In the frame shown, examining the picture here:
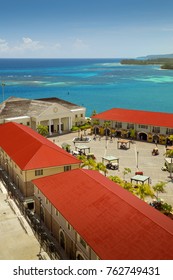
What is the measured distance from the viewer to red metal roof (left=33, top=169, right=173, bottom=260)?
84.7 ft

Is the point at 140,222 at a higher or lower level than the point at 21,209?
higher

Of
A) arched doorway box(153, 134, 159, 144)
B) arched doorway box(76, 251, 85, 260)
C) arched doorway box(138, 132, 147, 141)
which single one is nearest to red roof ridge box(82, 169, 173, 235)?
arched doorway box(76, 251, 85, 260)

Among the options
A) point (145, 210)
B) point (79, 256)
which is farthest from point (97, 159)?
point (79, 256)

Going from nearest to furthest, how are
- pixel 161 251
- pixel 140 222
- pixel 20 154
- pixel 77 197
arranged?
1. pixel 161 251
2. pixel 140 222
3. pixel 77 197
4. pixel 20 154

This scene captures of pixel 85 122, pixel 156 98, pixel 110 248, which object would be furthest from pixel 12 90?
pixel 110 248

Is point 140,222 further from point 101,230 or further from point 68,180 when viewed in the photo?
point 68,180

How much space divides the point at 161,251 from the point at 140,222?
3.65 meters

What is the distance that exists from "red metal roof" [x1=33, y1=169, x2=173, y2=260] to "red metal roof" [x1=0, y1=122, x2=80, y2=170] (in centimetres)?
768

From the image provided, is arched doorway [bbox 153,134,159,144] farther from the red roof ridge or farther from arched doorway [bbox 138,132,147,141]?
the red roof ridge

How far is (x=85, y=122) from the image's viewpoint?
303 feet

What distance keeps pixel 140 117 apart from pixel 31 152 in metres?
39.6

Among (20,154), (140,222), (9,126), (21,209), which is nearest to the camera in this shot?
(140,222)

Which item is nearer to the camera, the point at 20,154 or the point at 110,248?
the point at 110,248
